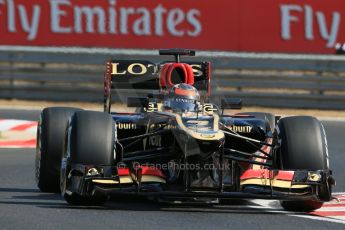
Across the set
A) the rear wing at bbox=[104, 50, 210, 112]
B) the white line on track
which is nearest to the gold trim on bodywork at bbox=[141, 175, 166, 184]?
the white line on track

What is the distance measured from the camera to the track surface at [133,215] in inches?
358

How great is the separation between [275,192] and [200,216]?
0.72 meters

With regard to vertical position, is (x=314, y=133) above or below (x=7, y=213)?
above

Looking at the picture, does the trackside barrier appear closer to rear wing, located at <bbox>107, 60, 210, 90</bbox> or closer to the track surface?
rear wing, located at <bbox>107, 60, 210, 90</bbox>

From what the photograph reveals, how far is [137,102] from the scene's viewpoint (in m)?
11.5

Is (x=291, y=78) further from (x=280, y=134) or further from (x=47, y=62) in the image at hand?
(x=280, y=134)

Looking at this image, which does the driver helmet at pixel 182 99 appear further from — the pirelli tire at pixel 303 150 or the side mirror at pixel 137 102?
the pirelli tire at pixel 303 150

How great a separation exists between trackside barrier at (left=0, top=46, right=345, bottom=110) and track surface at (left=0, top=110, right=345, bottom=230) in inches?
414

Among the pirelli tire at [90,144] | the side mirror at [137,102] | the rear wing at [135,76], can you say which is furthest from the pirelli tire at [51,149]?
the pirelli tire at [90,144]

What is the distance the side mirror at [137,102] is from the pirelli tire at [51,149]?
62cm

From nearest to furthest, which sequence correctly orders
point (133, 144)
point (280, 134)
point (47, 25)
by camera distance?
1. point (280, 134)
2. point (133, 144)
3. point (47, 25)

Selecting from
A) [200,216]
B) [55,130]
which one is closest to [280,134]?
[200,216]

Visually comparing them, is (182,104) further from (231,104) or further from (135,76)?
(135,76)

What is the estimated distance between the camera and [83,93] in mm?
22312
